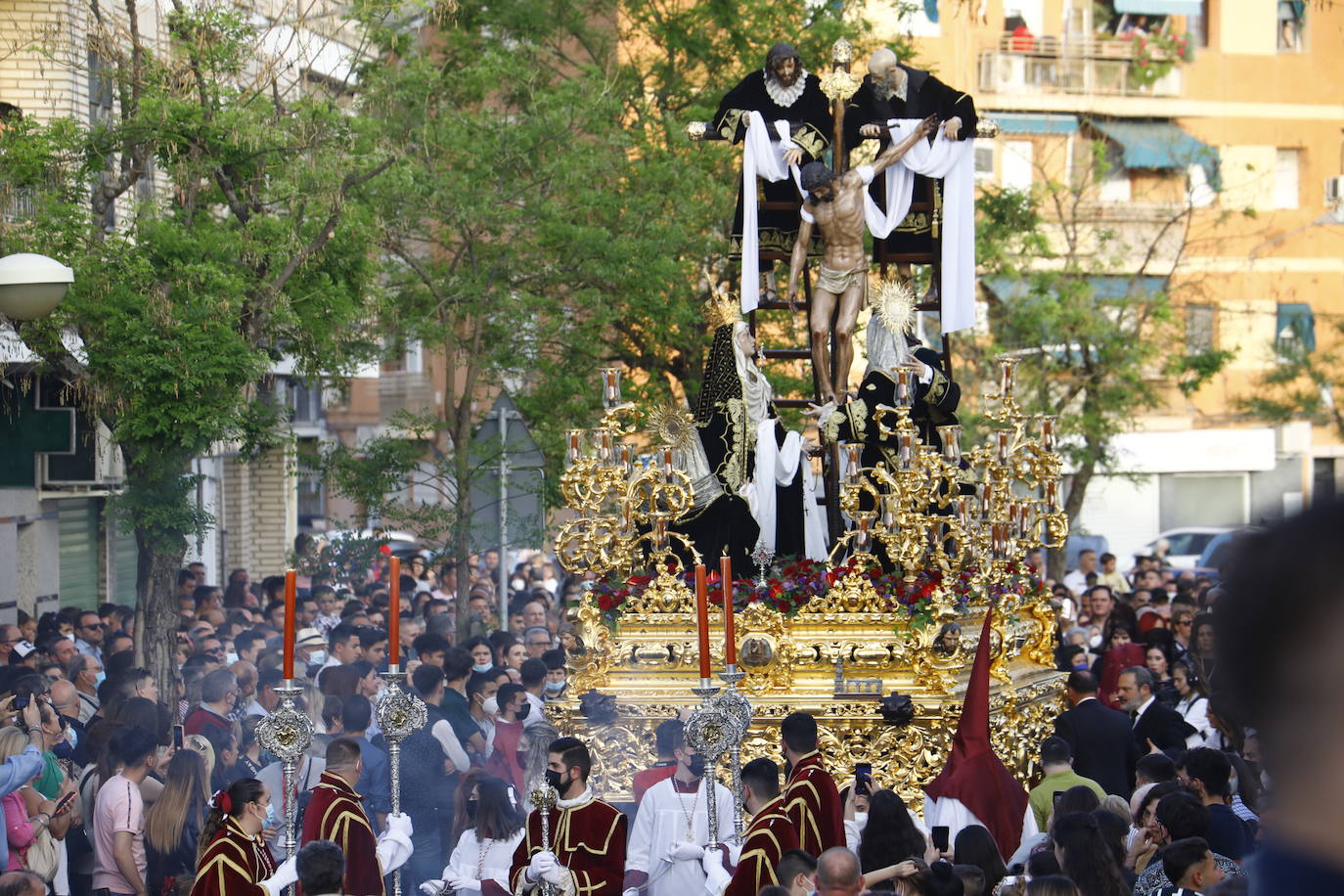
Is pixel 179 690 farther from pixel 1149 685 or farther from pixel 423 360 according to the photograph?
pixel 423 360

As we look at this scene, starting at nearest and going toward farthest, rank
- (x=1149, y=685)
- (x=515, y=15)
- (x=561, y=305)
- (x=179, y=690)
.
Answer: (x=1149, y=685)
(x=179, y=690)
(x=561, y=305)
(x=515, y=15)

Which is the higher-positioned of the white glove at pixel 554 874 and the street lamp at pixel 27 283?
the street lamp at pixel 27 283

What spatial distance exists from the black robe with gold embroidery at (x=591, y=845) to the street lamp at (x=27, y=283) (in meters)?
3.91

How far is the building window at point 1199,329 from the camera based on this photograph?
86.9 ft

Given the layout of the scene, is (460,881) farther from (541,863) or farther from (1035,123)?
(1035,123)

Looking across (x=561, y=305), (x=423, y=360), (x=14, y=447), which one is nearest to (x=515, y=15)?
(x=561, y=305)

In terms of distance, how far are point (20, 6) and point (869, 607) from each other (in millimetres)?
11735

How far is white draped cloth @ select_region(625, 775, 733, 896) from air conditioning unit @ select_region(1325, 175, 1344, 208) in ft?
94.8

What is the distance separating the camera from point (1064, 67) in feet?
112

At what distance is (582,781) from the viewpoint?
7.84 m

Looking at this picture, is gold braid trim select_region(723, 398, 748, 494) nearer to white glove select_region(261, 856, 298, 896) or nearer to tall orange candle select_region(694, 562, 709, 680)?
tall orange candle select_region(694, 562, 709, 680)

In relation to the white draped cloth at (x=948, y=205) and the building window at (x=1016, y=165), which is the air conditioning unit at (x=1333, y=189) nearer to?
the building window at (x=1016, y=165)

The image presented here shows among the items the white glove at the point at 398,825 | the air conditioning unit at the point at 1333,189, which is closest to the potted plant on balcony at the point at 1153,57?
the air conditioning unit at the point at 1333,189

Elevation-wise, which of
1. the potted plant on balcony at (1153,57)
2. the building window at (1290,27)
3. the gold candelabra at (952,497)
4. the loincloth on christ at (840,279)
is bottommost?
the gold candelabra at (952,497)
